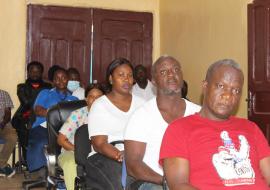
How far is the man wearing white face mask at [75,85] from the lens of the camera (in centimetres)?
573

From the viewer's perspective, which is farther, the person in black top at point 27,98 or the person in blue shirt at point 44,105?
the person in black top at point 27,98

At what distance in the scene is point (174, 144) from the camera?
6.06 ft

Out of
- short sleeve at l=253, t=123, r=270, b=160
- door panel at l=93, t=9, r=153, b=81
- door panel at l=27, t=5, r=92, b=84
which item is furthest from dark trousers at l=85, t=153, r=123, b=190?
door panel at l=93, t=9, r=153, b=81

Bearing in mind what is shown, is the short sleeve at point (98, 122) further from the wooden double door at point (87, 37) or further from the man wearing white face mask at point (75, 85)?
the wooden double door at point (87, 37)

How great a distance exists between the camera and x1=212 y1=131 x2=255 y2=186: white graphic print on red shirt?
5.96 ft

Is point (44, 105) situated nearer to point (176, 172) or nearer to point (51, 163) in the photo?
point (51, 163)

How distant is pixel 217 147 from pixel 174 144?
171mm

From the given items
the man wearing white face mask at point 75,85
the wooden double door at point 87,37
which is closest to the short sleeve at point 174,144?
the man wearing white face mask at point 75,85

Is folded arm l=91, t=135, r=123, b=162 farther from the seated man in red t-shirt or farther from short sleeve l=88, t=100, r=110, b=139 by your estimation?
the seated man in red t-shirt

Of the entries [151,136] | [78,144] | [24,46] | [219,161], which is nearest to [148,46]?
[24,46]

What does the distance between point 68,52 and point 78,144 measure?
4.09 meters

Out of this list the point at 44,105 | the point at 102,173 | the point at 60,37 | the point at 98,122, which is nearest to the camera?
the point at 102,173

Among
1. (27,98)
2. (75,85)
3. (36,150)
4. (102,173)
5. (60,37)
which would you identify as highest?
(60,37)

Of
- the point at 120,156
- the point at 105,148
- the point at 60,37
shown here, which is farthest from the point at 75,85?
the point at 120,156
